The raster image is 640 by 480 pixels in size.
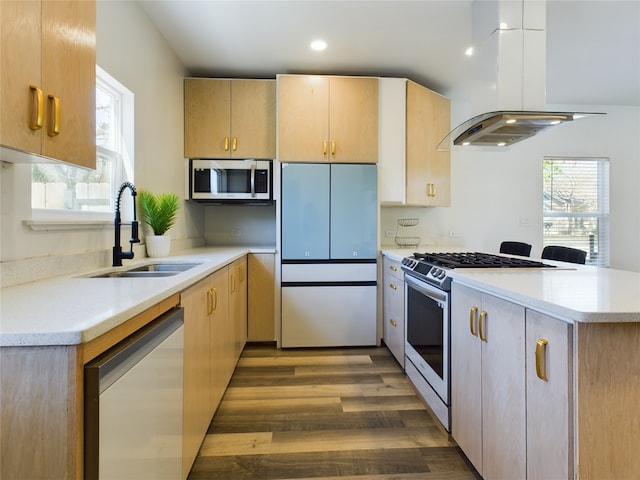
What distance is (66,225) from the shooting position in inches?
60.6

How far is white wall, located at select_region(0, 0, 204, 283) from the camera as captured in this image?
129 centimetres

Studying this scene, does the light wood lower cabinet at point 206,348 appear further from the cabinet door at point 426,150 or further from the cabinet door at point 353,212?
the cabinet door at point 426,150

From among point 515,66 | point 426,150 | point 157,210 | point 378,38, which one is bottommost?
point 157,210

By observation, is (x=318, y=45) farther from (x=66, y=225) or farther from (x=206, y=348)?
(x=206, y=348)

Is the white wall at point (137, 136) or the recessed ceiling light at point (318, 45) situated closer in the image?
the white wall at point (137, 136)

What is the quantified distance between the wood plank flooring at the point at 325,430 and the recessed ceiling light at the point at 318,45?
8.53 ft

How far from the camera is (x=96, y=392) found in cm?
72

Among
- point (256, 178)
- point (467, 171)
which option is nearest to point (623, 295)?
point (256, 178)

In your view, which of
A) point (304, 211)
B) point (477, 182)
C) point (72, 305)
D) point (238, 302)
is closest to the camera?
point (72, 305)

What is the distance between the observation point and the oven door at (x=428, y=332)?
1.78 metres

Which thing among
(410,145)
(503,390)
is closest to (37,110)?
(503,390)

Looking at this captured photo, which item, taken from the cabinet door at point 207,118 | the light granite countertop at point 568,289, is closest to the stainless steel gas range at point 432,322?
the light granite countertop at point 568,289

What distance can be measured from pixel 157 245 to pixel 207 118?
149 cm

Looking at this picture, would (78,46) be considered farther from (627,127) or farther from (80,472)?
(627,127)
